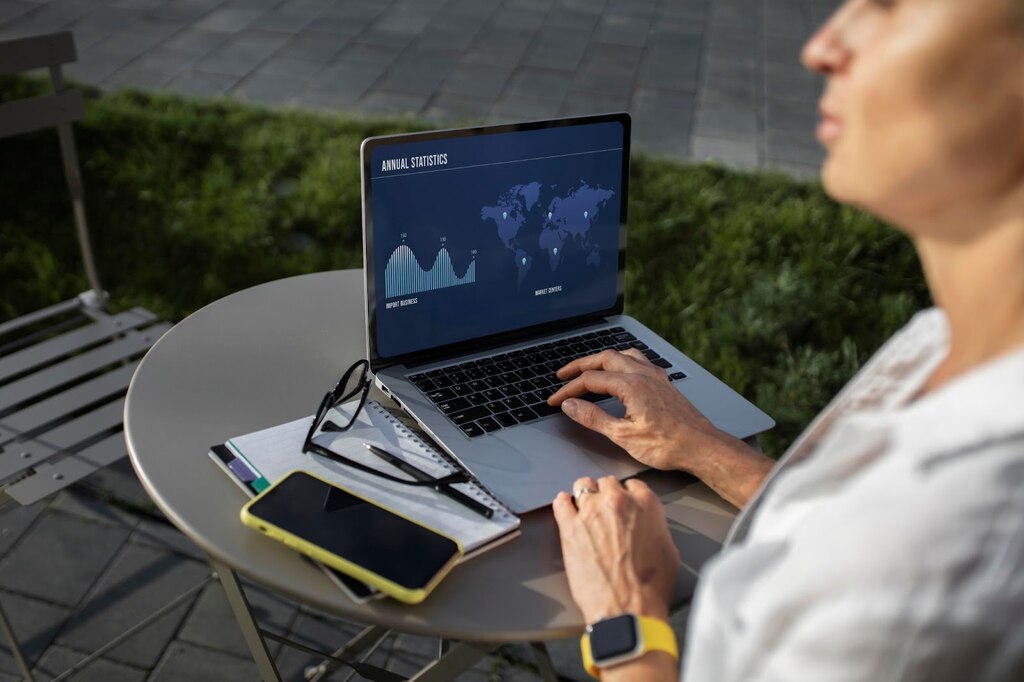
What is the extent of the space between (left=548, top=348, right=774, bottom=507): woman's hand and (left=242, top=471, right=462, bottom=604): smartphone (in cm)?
39

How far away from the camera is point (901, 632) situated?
0.74 meters

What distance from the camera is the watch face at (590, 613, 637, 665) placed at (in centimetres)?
116

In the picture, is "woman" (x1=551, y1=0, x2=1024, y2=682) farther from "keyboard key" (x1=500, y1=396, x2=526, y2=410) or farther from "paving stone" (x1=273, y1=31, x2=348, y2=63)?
"paving stone" (x1=273, y1=31, x2=348, y2=63)

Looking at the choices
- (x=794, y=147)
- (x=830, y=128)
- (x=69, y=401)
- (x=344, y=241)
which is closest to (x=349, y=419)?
(x=830, y=128)

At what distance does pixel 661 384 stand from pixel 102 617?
67.6 inches

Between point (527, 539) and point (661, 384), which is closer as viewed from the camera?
Result: point (527, 539)

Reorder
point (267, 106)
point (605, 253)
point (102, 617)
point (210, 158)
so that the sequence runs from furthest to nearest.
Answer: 1. point (267, 106)
2. point (210, 158)
3. point (102, 617)
4. point (605, 253)

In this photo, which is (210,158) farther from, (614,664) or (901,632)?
(901,632)

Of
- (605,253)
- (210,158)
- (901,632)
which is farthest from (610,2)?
(901,632)

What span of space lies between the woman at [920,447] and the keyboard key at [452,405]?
0.69 m

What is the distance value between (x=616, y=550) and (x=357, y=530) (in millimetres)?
358

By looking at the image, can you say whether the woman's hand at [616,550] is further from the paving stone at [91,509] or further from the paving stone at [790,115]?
the paving stone at [790,115]

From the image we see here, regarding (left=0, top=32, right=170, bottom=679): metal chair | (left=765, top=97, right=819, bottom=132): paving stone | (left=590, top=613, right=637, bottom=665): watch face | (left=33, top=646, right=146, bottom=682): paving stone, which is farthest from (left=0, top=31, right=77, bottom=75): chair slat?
(left=765, top=97, right=819, bottom=132): paving stone

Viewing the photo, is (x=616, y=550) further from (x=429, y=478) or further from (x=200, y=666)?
(x=200, y=666)
